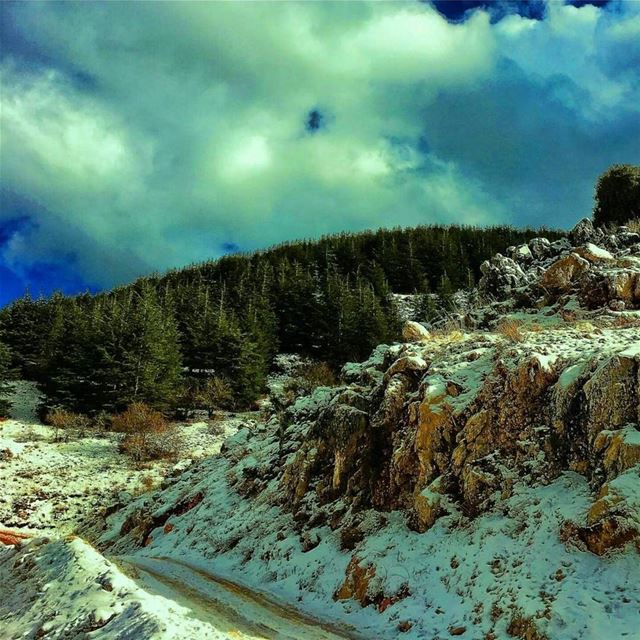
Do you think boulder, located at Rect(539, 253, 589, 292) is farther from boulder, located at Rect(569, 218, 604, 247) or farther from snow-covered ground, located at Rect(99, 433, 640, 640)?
snow-covered ground, located at Rect(99, 433, 640, 640)

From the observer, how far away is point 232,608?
11367 mm

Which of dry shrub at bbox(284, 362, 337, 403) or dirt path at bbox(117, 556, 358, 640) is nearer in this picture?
dirt path at bbox(117, 556, 358, 640)

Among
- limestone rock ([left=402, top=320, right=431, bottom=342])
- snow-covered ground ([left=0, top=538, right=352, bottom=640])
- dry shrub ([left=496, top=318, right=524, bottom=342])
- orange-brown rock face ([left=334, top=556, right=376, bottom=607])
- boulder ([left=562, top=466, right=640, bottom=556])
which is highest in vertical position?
limestone rock ([left=402, top=320, right=431, bottom=342])

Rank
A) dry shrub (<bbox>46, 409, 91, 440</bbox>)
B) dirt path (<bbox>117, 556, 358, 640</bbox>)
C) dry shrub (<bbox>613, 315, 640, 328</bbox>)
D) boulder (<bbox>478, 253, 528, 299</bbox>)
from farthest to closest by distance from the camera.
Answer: dry shrub (<bbox>46, 409, 91, 440</bbox>) → boulder (<bbox>478, 253, 528, 299</bbox>) → dry shrub (<bbox>613, 315, 640, 328</bbox>) → dirt path (<bbox>117, 556, 358, 640</bbox>)

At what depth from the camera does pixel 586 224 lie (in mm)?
28594

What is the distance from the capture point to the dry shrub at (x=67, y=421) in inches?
1638

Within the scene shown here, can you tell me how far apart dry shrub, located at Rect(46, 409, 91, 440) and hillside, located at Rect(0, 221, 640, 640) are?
23762 mm

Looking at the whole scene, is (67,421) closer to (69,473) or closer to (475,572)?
(69,473)

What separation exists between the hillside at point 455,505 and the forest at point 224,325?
29.5 metres

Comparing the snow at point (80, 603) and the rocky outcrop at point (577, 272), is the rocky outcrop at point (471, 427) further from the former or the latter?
the snow at point (80, 603)

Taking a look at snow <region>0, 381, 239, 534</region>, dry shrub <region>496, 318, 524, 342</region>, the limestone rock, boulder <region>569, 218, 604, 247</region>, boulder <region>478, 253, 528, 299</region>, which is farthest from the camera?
snow <region>0, 381, 239, 534</region>

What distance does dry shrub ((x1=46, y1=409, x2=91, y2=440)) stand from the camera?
1638 inches

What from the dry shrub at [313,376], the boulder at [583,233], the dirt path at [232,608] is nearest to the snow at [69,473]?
the dry shrub at [313,376]

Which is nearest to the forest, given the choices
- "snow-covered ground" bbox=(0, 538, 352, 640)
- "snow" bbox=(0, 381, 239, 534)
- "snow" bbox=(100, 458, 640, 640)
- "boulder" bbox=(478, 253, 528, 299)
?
"snow" bbox=(0, 381, 239, 534)
